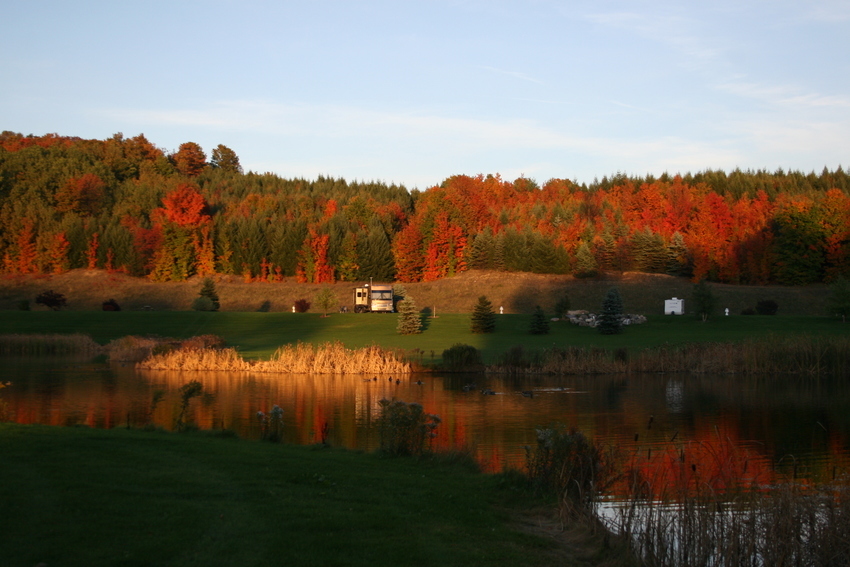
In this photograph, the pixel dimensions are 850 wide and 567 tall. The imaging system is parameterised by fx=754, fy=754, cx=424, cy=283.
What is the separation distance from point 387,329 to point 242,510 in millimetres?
35134

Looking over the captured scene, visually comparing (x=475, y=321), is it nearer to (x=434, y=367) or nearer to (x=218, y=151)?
(x=434, y=367)

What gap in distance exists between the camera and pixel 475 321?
40.8 m

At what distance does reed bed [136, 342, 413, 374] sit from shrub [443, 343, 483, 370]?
1.59 m

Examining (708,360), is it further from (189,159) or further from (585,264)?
(189,159)

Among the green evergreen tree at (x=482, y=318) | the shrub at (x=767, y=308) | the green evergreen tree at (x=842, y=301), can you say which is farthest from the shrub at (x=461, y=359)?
the shrub at (x=767, y=308)

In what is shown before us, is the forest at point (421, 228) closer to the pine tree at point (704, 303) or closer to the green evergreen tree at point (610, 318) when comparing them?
the pine tree at point (704, 303)

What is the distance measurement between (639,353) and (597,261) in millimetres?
38003

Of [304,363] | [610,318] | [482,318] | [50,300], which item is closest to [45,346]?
Result: [304,363]

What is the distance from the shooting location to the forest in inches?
2633

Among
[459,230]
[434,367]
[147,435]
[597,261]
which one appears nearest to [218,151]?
[459,230]

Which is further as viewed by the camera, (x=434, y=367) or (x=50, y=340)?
(x=50, y=340)

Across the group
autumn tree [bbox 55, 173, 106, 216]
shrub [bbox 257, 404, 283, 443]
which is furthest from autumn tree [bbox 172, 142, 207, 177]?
shrub [bbox 257, 404, 283, 443]

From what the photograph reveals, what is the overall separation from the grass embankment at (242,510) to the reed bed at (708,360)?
61.3 feet

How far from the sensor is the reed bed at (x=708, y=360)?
96.6 ft
